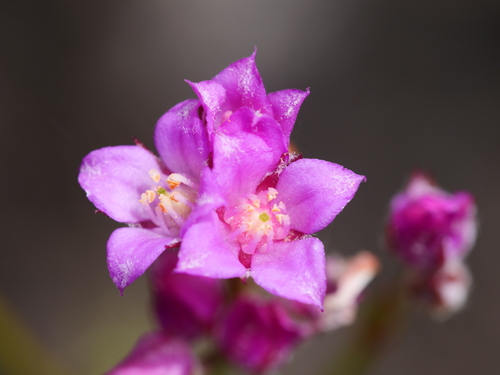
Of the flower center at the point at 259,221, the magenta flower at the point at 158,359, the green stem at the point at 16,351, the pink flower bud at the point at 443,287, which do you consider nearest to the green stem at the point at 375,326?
the pink flower bud at the point at 443,287

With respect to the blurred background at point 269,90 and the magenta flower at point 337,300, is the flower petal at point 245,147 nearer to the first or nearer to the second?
the magenta flower at point 337,300

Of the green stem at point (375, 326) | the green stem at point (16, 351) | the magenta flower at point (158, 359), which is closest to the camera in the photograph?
the magenta flower at point (158, 359)

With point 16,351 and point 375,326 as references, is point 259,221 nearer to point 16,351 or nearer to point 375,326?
point 375,326

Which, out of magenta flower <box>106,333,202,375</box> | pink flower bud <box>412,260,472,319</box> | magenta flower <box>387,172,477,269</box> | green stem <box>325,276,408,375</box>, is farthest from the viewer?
green stem <box>325,276,408,375</box>

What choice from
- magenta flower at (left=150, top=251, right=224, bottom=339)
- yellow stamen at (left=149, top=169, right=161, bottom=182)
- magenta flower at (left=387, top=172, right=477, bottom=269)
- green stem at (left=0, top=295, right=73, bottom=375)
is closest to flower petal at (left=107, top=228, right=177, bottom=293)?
yellow stamen at (left=149, top=169, right=161, bottom=182)

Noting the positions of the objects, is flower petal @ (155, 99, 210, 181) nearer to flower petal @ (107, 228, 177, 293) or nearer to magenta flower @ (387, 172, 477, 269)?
flower petal @ (107, 228, 177, 293)

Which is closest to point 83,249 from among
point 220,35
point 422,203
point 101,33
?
point 101,33

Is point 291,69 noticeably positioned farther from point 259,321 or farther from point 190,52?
point 259,321
